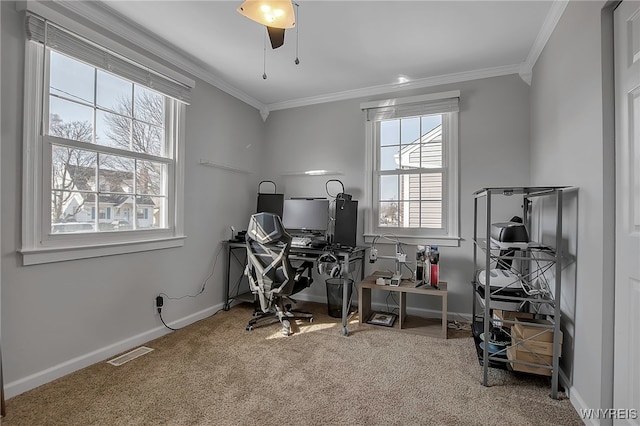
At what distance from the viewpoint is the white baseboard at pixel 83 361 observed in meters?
1.83

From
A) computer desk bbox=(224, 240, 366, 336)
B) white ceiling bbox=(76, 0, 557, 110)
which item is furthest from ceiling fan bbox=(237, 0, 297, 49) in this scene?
computer desk bbox=(224, 240, 366, 336)

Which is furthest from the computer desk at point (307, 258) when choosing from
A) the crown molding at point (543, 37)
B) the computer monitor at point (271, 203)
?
the crown molding at point (543, 37)

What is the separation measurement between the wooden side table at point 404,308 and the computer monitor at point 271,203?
1.39m

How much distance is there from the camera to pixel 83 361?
2152mm

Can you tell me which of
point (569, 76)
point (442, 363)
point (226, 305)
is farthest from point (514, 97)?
point (226, 305)

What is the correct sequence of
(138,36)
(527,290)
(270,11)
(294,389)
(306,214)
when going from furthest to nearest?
(306,214), (138,36), (527,290), (294,389), (270,11)

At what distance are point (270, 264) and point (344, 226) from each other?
35.0 inches

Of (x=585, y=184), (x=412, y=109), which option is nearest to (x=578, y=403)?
(x=585, y=184)

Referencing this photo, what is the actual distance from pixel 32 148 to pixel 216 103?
180 cm

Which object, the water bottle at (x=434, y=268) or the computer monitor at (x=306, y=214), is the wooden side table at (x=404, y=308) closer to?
the water bottle at (x=434, y=268)

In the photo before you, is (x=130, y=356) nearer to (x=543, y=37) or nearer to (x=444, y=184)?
(x=444, y=184)

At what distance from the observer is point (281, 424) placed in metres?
1.60

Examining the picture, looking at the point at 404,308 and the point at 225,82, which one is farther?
the point at 225,82

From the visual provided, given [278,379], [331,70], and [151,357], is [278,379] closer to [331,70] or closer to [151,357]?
[151,357]
